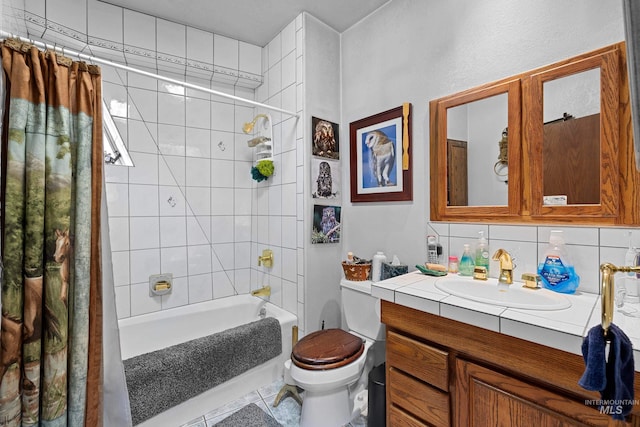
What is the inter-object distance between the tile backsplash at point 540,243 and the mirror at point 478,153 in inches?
5.6

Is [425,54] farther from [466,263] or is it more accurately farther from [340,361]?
[340,361]

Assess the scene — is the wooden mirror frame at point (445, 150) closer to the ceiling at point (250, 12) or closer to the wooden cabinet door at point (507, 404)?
the wooden cabinet door at point (507, 404)

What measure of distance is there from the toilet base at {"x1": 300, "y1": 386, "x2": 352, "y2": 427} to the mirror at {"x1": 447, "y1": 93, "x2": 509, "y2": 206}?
49.2 inches

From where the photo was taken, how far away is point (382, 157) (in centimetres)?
198

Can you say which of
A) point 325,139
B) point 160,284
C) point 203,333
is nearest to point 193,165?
point 160,284

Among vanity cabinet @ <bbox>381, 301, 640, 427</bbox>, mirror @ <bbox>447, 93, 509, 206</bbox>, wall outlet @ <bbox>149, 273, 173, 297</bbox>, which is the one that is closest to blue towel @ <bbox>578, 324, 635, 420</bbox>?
vanity cabinet @ <bbox>381, 301, 640, 427</bbox>

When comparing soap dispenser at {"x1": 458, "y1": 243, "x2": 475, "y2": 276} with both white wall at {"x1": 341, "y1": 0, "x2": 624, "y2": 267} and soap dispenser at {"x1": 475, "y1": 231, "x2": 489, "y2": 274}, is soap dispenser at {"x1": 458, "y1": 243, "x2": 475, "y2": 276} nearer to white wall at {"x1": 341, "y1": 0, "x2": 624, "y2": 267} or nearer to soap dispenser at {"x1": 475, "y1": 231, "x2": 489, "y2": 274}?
soap dispenser at {"x1": 475, "y1": 231, "x2": 489, "y2": 274}

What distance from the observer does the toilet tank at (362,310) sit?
1722 millimetres

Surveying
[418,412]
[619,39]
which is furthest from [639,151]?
[418,412]

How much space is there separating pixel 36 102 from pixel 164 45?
1418mm

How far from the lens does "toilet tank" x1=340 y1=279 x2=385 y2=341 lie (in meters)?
1.72

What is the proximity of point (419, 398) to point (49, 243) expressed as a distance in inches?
60.8

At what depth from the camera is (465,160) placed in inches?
62.2
